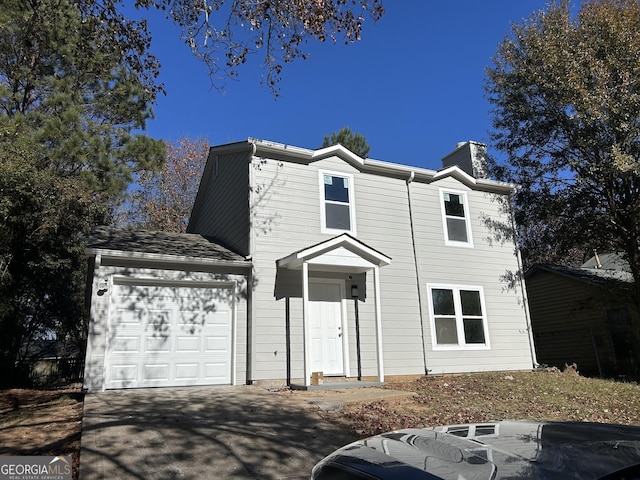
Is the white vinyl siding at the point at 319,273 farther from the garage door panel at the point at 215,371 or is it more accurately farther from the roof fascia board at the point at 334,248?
the garage door panel at the point at 215,371

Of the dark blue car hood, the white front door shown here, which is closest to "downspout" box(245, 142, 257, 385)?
the white front door

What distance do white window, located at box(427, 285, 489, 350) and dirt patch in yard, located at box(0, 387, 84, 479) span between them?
8.47 metres

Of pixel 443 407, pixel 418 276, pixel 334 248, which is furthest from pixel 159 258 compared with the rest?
pixel 418 276

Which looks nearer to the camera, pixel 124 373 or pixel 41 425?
pixel 41 425

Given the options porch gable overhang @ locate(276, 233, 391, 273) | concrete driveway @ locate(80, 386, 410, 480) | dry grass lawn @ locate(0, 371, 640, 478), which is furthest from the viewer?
porch gable overhang @ locate(276, 233, 391, 273)

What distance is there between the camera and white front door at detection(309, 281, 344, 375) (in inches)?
416

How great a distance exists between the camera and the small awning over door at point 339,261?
9.95 m

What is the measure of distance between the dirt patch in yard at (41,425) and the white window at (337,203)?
6.63 m

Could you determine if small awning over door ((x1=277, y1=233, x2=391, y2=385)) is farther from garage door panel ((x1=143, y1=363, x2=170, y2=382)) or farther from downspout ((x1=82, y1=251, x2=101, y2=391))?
downspout ((x1=82, y1=251, x2=101, y2=391))

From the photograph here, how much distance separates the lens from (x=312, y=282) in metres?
10.9

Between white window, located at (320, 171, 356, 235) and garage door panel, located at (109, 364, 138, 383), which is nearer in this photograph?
garage door panel, located at (109, 364, 138, 383)

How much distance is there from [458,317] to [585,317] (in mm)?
7546

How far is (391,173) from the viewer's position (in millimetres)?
12781

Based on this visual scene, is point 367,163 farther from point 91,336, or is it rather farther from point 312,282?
point 91,336
